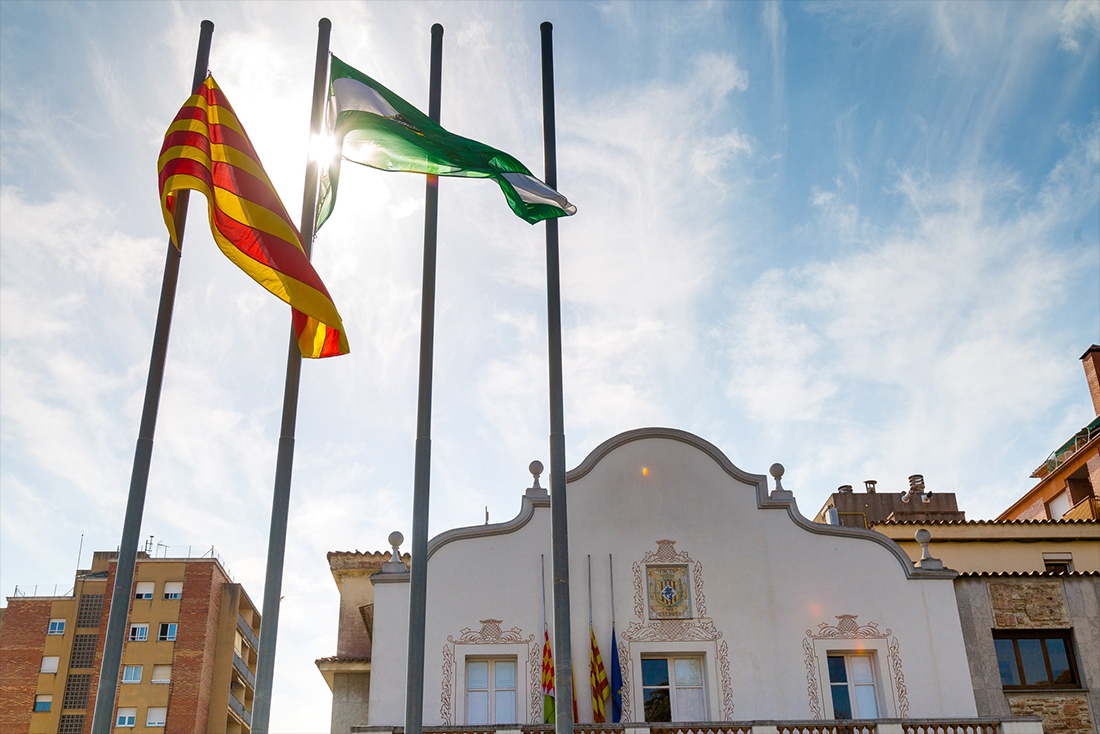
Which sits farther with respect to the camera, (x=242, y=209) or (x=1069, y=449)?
(x=1069, y=449)

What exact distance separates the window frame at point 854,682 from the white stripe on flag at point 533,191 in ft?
40.4

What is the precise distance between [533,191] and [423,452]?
13.5 ft

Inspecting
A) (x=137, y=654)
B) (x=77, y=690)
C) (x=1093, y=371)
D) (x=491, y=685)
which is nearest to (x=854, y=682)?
(x=491, y=685)

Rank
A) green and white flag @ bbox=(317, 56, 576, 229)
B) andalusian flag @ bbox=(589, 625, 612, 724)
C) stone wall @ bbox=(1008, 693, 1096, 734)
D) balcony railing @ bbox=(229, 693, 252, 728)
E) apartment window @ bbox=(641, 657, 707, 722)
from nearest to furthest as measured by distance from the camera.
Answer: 1. green and white flag @ bbox=(317, 56, 576, 229)
2. andalusian flag @ bbox=(589, 625, 612, 724)
3. apartment window @ bbox=(641, 657, 707, 722)
4. stone wall @ bbox=(1008, 693, 1096, 734)
5. balcony railing @ bbox=(229, 693, 252, 728)

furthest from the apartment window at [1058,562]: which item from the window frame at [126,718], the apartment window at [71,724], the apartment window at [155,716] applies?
the apartment window at [71,724]

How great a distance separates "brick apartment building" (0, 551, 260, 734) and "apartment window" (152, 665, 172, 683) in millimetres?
73

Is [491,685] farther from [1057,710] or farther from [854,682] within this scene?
[1057,710]

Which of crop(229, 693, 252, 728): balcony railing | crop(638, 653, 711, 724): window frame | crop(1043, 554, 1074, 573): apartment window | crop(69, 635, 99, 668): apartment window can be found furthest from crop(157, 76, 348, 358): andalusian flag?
crop(229, 693, 252, 728): balcony railing

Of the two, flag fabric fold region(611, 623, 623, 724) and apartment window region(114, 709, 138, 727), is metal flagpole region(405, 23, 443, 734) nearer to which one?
flag fabric fold region(611, 623, 623, 724)

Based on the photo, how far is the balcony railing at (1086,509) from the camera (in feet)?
120

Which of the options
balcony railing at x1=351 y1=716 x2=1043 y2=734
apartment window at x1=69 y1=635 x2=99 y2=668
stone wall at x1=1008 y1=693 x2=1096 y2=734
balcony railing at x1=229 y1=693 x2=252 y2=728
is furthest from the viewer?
balcony railing at x1=229 y1=693 x2=252 y2=728

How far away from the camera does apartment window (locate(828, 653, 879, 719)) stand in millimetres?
22141

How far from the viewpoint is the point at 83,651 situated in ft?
264

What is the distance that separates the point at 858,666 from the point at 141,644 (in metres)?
68.7
